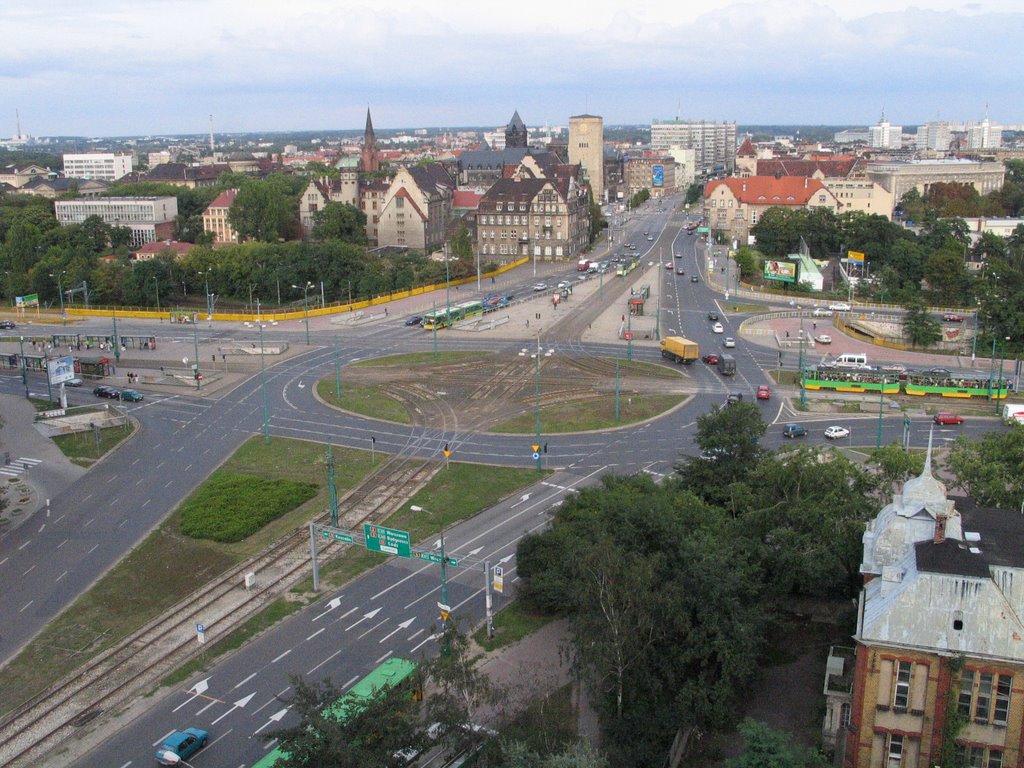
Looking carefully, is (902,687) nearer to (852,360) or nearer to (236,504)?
(236,504)

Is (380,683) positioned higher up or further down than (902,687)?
further down

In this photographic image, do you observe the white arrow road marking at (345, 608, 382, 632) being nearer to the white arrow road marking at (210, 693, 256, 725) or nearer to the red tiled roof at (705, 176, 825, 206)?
the white arrow road marking at (210, 693, 256, 725)

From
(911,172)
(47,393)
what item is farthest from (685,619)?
(911,172)

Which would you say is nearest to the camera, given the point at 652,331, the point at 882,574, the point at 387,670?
the point at 882,574

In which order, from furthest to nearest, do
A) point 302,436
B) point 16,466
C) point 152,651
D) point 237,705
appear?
1. point 302,436
2. point 16,466
3. point 152,651
4. point 237,705

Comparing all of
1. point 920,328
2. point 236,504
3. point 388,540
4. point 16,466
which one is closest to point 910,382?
point 920,328

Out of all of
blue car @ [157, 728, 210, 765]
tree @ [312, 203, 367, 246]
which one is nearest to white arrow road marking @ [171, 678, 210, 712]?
blue car @ [157, 728, 210, 765]

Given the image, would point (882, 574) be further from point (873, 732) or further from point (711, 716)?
point (711, 716)
